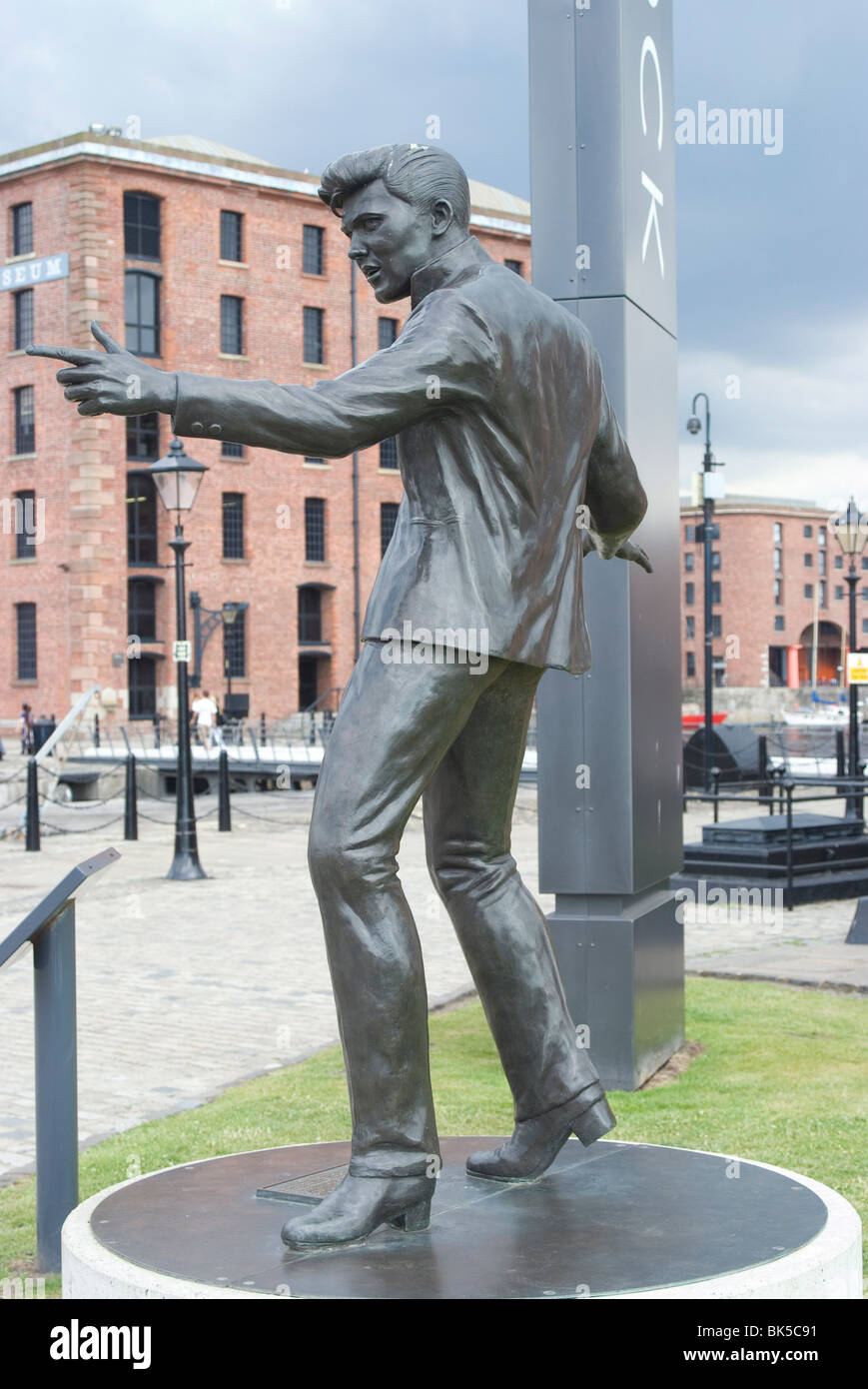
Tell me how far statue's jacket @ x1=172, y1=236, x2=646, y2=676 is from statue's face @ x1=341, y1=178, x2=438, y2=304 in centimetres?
4

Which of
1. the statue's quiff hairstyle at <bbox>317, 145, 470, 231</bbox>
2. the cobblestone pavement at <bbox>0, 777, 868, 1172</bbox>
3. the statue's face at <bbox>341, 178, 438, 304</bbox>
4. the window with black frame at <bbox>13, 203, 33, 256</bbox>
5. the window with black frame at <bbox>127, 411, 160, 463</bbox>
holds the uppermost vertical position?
the window with black frame at <bbox>13, 203, 33, 256</bbox>

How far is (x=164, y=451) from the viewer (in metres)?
48.6

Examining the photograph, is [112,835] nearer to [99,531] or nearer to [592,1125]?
[592,1125]

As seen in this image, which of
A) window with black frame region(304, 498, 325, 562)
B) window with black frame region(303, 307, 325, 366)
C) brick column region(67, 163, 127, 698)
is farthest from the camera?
window with black frame region(303, 307, 325, 366)

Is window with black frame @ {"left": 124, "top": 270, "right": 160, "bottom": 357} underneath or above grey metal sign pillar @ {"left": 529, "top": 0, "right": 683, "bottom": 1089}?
above

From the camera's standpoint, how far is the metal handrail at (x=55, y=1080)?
4.40 metres

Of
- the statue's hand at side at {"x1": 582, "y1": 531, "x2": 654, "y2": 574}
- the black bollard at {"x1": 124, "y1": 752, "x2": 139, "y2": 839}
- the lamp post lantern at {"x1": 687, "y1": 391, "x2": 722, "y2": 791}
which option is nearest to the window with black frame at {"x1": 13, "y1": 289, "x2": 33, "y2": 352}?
the lamp post lantern at {"x1": 687, "y1": 391, "x2": 722, "y2": 791}

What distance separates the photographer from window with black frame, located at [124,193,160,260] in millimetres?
47469

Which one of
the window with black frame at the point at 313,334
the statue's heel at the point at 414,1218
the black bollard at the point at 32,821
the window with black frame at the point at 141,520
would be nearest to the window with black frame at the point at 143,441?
the window with black frame at the point at 141,520

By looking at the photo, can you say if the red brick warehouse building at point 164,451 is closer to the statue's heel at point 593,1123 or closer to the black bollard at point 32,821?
the black bollard at point 32,821

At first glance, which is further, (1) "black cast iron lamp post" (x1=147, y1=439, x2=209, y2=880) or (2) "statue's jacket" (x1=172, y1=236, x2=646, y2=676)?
(1) "black cast iron lamp post" (x1=147, y1=439, x2=209, y2=880)

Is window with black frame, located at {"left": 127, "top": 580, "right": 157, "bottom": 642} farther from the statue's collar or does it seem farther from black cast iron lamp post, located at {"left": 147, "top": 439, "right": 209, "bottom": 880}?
the statue's collar

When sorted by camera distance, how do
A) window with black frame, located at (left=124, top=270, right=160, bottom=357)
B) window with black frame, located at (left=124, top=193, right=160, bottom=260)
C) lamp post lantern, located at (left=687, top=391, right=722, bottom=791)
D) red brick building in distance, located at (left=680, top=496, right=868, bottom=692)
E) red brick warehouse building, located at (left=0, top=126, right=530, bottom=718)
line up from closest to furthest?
lamp post lantern, located at (left=687, top=391, right=722, bottom=791)
red brick warehouse building, located at (left=0, top=126, right=530, bottom=718)
window with black frame, located at (left=124, top=193, right=160, bottom=260)
window with black frame, located at (left=124, top=270, right=160, bottom=357)
red brick building in distance, located at (left=680, top=496, right=868, bottom=692)
